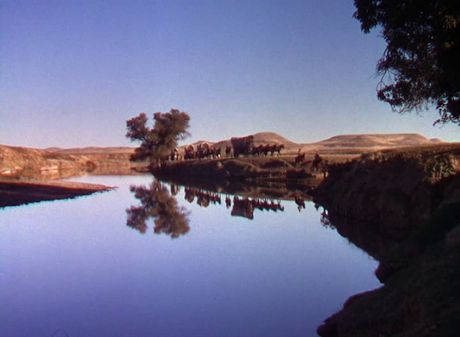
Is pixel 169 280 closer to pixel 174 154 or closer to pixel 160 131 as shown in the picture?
pixel 160 131

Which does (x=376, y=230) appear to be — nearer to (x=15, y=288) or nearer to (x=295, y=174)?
(x=15, y=288)

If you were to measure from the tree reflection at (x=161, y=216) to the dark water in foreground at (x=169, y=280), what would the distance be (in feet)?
2.27

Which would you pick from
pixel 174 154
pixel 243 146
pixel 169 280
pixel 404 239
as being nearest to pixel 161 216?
pixel 169 280

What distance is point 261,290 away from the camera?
10461 mm

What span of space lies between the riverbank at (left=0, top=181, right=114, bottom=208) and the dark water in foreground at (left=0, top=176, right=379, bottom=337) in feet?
28.2

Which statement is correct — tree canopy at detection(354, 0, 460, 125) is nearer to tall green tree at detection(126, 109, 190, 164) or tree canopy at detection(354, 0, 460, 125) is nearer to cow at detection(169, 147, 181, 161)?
tall green tree at detection(126, 109, 190, 164)

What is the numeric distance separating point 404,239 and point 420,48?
6.13m

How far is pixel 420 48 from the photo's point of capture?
13086 millimetres

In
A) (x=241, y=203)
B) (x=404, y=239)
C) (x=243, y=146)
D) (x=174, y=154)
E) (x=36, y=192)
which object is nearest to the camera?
A: (x=404, y=239)

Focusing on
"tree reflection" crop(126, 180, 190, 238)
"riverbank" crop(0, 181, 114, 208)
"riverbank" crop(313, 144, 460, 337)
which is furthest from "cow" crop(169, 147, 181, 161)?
"riverbank" crop(313, 144, 460, 337)

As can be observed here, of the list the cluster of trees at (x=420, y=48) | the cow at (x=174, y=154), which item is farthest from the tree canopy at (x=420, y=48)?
the cow at (x=174, y=154)

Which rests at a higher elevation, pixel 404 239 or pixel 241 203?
pixel 404 239

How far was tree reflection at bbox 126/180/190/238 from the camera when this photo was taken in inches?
795

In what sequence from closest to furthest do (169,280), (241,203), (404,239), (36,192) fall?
1. (169,280)
2. (404,239)
3. (241,203)
4. (36,192)
